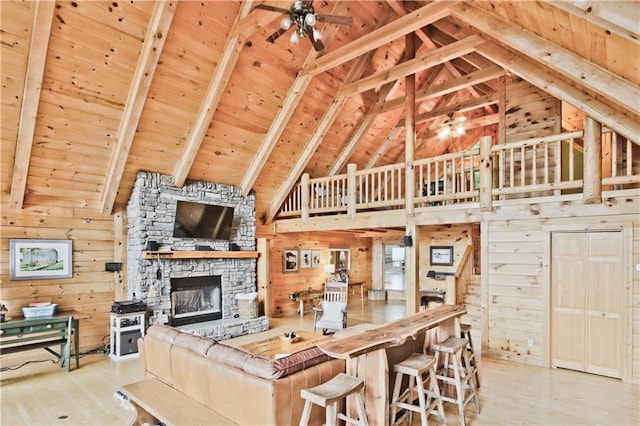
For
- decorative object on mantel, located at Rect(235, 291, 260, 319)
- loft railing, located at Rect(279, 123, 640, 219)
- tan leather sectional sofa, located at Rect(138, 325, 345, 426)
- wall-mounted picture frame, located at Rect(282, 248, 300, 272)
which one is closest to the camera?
tan leather sectional sofa, located at Rect(138, 325, 345, 426)

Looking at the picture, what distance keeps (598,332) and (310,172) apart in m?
6.42

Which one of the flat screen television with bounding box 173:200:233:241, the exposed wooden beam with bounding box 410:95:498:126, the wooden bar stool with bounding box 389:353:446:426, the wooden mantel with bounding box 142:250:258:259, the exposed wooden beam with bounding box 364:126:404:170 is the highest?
the exposed wooden beam with bounding box 410:95:498:126

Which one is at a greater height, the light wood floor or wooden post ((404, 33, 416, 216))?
wooden post ((404, 33, 416, 216))

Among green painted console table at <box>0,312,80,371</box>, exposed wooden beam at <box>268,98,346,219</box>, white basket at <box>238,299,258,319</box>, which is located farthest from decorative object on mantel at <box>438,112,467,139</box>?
green painted console table at <box>0,312,80,371</box>

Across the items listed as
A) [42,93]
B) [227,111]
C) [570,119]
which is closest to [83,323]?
[42,93]

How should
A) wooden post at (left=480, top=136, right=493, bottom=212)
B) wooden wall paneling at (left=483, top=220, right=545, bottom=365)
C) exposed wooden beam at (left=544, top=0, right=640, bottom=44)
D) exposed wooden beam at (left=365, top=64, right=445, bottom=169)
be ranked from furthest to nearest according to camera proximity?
exposed wooden beam at (left=365, top=64, right=445, bottom=169) → wooden post at (left=480, top=136, right=493, bottom=212) → wooden wall paneling at (left=483, top=220, right=545, bottom=365) → exposed wooden beam at (left=544, top=0, right=640, bottom=44)

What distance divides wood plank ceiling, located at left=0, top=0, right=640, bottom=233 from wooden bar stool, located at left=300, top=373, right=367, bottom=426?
125 inches

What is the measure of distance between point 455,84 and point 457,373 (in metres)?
5.94

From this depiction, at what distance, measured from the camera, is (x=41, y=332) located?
500 cm

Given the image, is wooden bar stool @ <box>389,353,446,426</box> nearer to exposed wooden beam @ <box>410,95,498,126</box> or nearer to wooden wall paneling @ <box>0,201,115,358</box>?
wooden wall paneling @ <box>0,201,115,358</box>

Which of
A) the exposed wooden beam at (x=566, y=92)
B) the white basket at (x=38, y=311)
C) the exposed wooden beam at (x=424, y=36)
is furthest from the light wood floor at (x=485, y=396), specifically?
the exposed wooden beam at (x=424, y=36)

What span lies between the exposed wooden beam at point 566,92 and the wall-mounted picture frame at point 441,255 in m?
6.07

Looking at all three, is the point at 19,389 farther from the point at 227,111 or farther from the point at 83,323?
the point at 227,111

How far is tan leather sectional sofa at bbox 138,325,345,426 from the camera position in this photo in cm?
257
